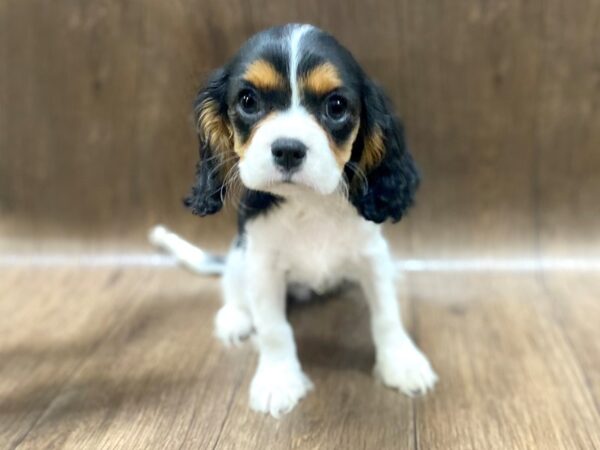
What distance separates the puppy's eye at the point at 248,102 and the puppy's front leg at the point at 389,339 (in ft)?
1.50

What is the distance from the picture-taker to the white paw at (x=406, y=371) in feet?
5.38

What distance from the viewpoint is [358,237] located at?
1620 millimetres

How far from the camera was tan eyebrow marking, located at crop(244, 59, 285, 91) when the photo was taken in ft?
4.45

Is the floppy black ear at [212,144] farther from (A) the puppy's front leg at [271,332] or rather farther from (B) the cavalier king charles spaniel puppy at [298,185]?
(A) the puppy's front leg at [271,332]

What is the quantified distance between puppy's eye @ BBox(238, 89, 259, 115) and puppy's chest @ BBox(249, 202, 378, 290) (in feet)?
0.86

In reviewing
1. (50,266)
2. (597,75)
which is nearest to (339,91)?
(597,75)

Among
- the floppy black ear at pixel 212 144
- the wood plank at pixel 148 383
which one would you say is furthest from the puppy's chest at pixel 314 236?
the wood plank at pixel 148 383

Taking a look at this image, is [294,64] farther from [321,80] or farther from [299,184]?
[299,184]

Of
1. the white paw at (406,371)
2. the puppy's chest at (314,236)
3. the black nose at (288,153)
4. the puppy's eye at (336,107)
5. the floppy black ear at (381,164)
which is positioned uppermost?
the puppy's eye at (336,107)

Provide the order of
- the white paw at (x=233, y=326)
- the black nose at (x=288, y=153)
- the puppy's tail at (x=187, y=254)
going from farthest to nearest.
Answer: the puppy's tail at (x=187, y=254)
the white paw at (x=233, y=326)
the black nose at (x=288, y=153)

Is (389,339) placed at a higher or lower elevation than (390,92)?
lower

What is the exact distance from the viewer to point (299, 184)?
1.35 m

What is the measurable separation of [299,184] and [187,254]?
36.0 inches

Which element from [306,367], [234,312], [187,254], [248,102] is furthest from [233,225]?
[248,102]
